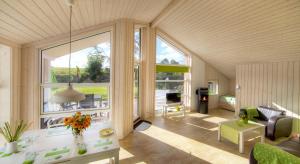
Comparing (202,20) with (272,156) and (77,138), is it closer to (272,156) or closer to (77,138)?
(272,156)

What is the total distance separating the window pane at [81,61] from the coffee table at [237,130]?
3358mm

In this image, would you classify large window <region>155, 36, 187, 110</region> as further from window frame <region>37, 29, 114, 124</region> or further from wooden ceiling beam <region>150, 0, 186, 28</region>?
window frame <region>37, 29, 114, 124</region>

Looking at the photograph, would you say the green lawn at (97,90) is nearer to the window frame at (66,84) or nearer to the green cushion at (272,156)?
the window frame at (66,84)

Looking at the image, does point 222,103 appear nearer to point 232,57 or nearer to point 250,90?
point 250,90

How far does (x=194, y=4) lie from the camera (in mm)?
3631

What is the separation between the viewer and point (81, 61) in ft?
12.4

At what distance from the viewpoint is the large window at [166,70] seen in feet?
20.8

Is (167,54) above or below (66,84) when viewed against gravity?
above

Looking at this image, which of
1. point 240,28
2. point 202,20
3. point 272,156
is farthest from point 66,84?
point 240,28

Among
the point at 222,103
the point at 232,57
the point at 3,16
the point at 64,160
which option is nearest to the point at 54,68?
the point at 3,16

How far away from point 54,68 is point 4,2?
1990mm

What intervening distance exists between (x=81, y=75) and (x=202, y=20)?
3687 millimetres

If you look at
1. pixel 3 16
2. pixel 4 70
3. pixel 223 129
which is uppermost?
pixel 3 16

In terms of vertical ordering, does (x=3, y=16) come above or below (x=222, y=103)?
above
